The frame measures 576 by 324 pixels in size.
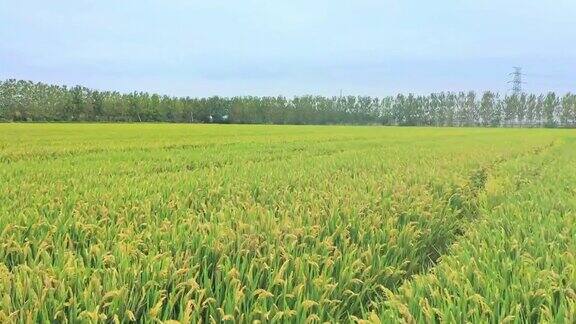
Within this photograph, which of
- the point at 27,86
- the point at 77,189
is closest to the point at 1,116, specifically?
the point at 27,86

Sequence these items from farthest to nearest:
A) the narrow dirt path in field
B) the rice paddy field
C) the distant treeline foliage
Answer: the distant treeline foliage < the narrow dirt path in field < the rice paddy field

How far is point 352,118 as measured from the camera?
469 ft

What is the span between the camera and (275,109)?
133875 millimetres

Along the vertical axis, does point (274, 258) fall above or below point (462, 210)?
above

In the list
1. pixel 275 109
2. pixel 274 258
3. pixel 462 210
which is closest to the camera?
pixel 274 258

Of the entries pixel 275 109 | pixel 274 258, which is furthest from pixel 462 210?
pixel 275 109

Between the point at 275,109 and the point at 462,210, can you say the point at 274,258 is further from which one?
the point at 275,109

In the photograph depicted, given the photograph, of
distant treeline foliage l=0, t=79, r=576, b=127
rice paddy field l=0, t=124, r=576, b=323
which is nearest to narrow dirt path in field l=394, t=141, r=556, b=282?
rice paddy field l=0, t=124, r=576, b=323

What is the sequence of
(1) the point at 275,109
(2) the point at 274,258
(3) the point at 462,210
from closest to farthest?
(2) the point at 274,258 → (3) the point at 462,210 → (1) the point at 275,109

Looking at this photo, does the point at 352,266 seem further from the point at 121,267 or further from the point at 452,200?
the point at 452,200

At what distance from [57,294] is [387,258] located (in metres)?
2.53

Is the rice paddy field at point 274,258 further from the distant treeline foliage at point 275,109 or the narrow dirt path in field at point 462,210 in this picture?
the distant treeline foliage at point 275,109

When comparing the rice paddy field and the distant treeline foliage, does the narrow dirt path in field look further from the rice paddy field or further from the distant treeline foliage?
the distant treeline foliage

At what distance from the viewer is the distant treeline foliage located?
105000 mm
